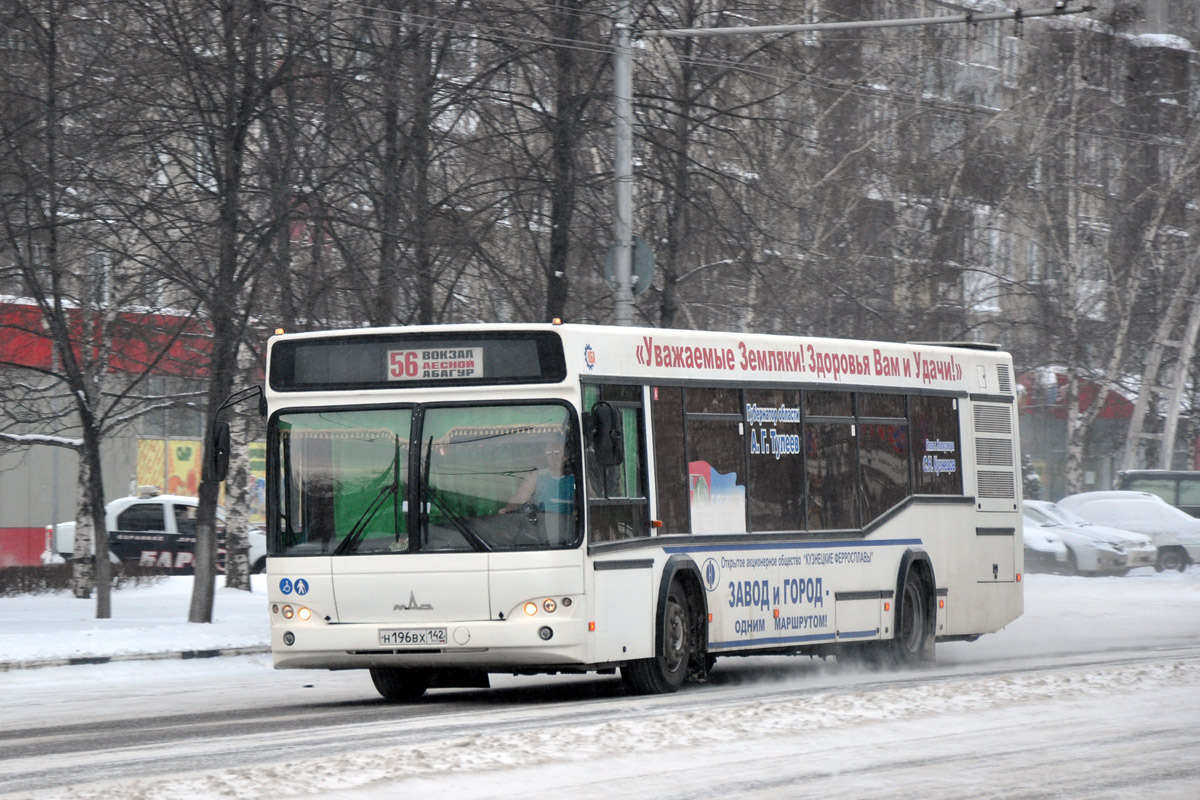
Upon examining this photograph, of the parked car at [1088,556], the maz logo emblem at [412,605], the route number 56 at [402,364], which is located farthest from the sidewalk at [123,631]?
the parked car at [1088,556]

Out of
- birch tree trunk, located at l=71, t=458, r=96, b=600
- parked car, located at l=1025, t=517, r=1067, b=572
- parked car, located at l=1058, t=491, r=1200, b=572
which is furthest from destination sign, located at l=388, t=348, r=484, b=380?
parked car, located at l=1058, t=491, r=1200, b=572

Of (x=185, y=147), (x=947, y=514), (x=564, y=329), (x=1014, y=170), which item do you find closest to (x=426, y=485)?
(x=564, y=329)

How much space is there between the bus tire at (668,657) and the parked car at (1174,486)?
111 ft

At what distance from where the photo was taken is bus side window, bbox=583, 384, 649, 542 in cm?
1363

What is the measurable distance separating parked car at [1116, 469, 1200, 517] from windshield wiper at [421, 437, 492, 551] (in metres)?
35.5

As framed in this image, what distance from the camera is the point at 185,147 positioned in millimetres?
22047

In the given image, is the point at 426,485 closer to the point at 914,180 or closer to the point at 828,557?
the point at 828,557

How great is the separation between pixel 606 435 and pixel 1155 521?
31.1m

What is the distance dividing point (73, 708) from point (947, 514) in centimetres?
840

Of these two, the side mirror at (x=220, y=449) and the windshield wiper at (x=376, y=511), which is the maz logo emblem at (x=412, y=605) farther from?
the side mirror at (x=220, y=449)

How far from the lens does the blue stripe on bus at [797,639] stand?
15.2 m

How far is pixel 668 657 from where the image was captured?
47.6ft

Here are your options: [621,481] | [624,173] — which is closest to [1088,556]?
[624,173]

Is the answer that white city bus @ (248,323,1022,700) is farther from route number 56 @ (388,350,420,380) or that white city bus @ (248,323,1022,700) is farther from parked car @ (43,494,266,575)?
parked car @ (43,494,266,575)
